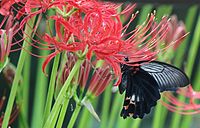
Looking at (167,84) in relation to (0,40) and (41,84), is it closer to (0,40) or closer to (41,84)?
(0,40)

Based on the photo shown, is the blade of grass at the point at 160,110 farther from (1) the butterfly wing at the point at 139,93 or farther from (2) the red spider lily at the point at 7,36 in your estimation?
(2) the red spider lily at the point at 7,36

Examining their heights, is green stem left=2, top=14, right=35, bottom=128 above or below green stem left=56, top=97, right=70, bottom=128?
above

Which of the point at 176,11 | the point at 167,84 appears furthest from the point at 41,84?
the point at 176,11

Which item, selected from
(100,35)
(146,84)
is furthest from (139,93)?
(100,35)

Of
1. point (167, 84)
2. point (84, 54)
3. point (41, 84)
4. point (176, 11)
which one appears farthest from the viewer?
point (176, 11)

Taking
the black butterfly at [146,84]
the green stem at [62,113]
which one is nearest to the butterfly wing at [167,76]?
the black butterfly at [146,84]

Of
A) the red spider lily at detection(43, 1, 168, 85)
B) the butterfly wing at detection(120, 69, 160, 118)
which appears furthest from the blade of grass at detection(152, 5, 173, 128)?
the red spider lily at detection(43, 1, 168, 85)

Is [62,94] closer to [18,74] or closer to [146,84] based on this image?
[18,74]

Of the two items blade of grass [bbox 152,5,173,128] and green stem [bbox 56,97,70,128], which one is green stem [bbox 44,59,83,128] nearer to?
green stem [bbox 56,97,70,128]
